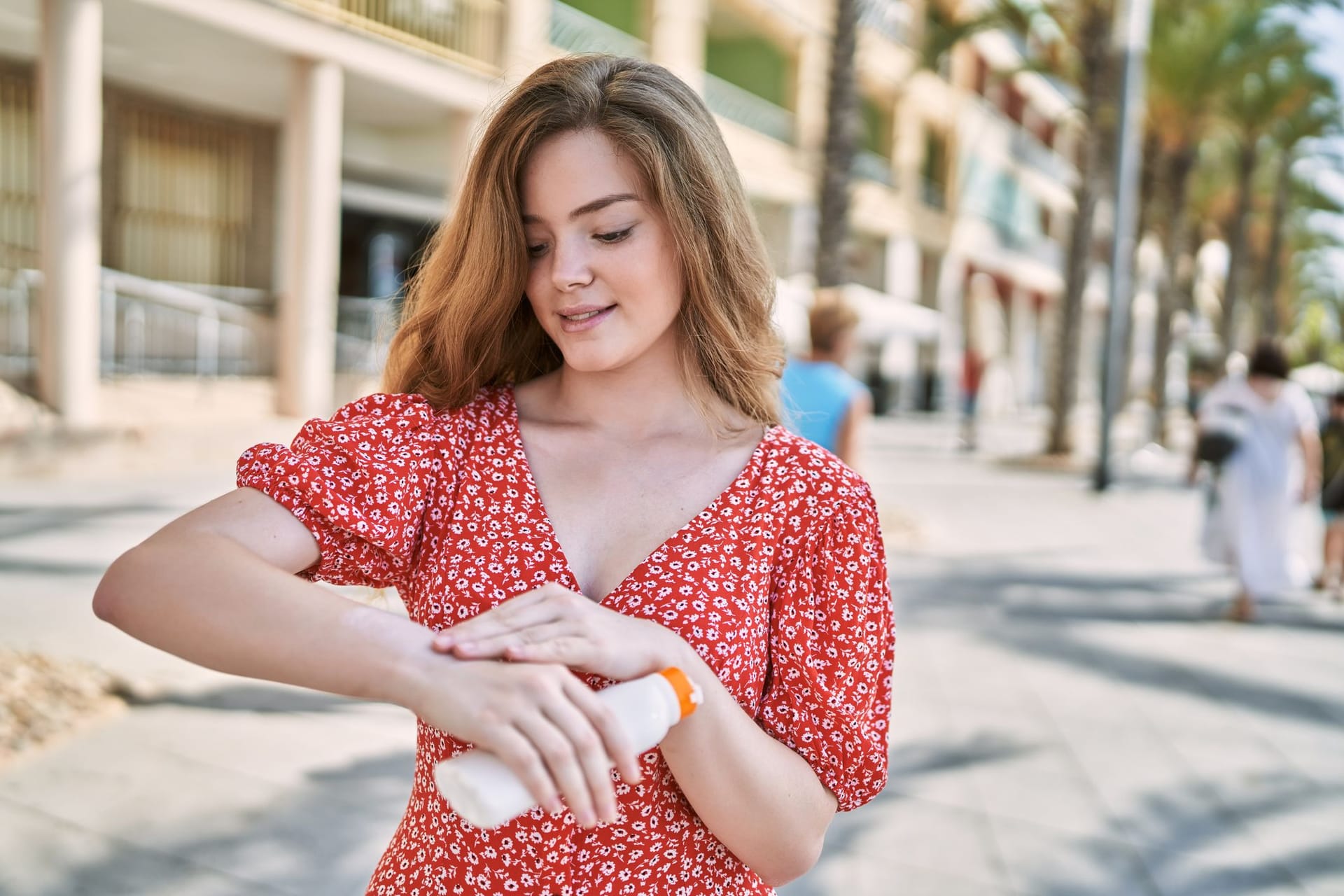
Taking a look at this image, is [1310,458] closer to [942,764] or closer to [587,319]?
[942,764]

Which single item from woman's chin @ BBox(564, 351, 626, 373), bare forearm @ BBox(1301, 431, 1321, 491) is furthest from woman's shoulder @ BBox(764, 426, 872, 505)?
bare forearm @ BBox(1301, 431, 1321, 491)

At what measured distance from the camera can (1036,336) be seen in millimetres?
41188

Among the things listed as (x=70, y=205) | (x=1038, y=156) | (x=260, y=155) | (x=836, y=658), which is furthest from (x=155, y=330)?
(x=1038, y=156)

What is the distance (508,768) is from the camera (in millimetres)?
985

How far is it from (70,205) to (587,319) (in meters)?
9.69

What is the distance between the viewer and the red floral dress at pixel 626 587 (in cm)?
141

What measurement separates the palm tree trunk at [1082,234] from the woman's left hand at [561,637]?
59.4ft

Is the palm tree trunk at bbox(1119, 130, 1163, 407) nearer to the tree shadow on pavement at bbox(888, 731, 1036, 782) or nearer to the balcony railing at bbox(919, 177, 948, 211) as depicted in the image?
the balcony railing at bbox(919, 177, 948, 211)

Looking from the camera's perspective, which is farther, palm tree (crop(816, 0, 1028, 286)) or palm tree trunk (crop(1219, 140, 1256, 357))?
palm tree trunk (crop(1219, 140, 1256, 357))

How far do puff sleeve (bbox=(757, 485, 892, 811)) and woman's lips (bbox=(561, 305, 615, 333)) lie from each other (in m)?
0.38

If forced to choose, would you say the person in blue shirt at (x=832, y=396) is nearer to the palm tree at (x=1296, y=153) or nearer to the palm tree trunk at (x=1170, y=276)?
the palm tree trunk at (x=1170, y=276)

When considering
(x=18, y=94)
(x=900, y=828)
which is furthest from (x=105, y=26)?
(x=900, y=828)

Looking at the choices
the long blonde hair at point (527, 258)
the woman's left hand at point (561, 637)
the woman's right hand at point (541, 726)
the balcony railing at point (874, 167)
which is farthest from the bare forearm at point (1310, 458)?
the balcony railing at point (874, 167)

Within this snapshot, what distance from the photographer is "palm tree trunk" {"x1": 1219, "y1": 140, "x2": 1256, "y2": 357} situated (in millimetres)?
26875
